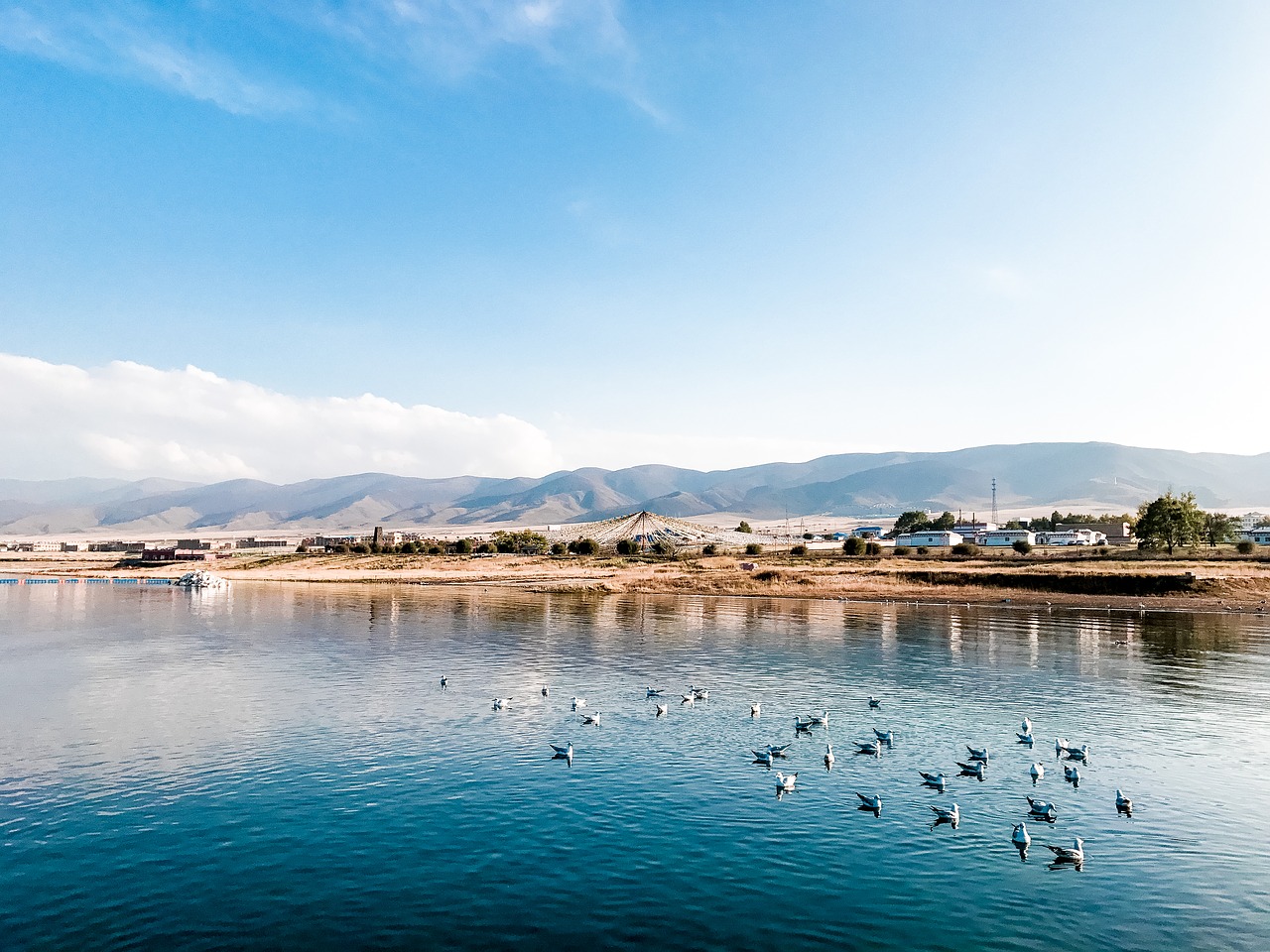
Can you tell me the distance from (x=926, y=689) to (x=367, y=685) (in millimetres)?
31769

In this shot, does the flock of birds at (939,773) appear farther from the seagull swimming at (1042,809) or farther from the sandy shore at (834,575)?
the sandy shore at (834,575)

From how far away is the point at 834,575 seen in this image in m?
119

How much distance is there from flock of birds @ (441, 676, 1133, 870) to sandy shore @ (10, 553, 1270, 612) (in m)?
64.2

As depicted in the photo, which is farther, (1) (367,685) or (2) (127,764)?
(1) (367,685)

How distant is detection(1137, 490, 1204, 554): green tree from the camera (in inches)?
5586

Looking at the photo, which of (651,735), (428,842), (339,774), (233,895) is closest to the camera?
(233,895)

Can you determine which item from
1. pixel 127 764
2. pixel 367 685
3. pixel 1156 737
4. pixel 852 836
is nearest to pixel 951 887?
pixel 852 836

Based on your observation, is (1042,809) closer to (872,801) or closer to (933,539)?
(872,801)

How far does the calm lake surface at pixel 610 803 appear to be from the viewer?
20.1 metres

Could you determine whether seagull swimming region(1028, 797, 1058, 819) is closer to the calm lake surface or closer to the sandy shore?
the calm lake surface

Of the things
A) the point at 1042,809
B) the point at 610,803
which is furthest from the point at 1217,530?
the point at 610,803

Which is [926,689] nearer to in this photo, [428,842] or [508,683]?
[508,683]

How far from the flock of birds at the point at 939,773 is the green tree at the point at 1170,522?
126082 millimetres

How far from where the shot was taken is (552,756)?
33.4 meters
